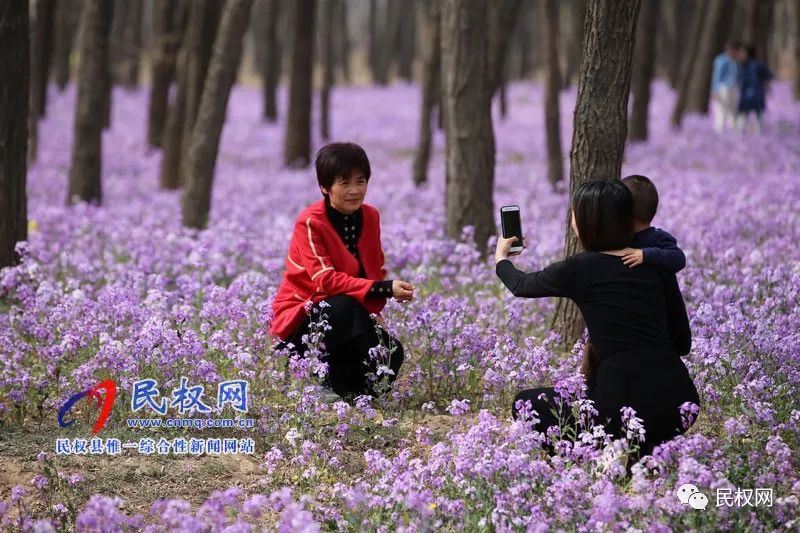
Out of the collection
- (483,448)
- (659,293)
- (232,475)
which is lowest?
(232,475)

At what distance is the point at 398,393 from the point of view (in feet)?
18.8

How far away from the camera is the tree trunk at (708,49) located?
20.8 meters

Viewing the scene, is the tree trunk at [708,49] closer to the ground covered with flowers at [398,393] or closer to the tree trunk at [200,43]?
the ground covered with flowers at [398,393]

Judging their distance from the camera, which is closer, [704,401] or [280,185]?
[704,401]

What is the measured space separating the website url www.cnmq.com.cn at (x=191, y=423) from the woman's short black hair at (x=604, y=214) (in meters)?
2.07

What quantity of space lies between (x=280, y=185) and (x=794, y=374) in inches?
423

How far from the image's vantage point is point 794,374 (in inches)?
205

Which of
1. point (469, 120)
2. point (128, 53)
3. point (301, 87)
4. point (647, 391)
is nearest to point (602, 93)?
point (647, 391)

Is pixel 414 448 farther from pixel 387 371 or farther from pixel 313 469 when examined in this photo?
pixel 313 469

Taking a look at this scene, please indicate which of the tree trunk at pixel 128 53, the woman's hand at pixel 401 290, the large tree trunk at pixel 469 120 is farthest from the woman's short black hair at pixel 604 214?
the tree trunk at pixel 128 53

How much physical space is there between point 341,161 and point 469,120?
4.03m

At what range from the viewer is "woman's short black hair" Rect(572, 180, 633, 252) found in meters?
4.64

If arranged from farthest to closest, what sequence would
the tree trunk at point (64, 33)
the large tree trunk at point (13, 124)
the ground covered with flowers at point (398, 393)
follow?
1. the tree trunk at point (64, 33)
2. the large tree trunk at point (13, 124)
3. the ground covered with flowers at point (398, 393)

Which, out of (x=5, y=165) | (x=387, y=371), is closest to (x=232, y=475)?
(x=387, y=371)
